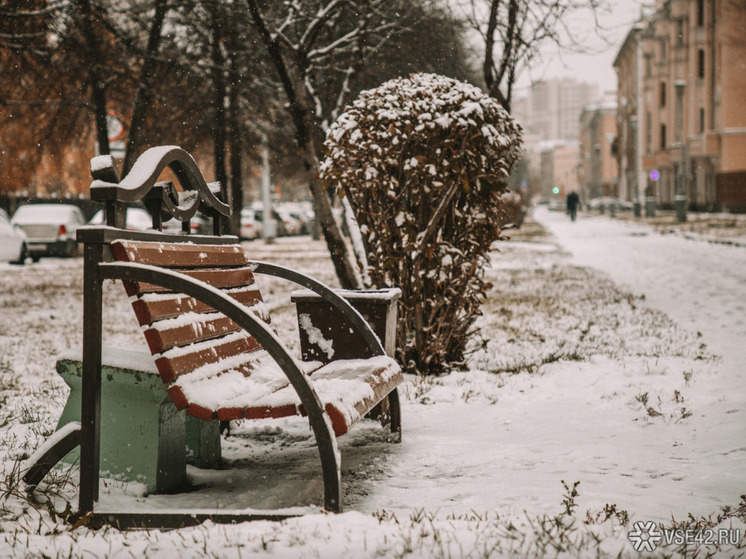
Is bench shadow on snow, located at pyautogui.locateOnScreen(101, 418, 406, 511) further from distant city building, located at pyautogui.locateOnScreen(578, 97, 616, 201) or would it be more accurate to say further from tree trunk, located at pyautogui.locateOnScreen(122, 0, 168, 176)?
distant city building, located at pyautogui.locateOnScreen(578, 97, 616, 201)

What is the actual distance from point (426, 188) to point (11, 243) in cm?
1668

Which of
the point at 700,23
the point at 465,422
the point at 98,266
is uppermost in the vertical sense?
the point at 700,23

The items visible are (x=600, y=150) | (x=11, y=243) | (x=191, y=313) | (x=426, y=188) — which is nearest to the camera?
(x=191, y=313)

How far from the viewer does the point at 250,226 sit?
34.9 meters

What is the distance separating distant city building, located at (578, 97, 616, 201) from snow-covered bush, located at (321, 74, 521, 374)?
286 ft

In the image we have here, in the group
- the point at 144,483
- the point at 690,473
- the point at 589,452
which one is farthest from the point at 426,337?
the point at 144,483

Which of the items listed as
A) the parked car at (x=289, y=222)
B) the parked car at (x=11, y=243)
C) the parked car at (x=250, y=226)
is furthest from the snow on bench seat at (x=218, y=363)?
the parked car at (x=289, y=222)

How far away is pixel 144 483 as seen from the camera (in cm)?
305

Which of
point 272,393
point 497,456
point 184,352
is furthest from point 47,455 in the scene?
point 497,456

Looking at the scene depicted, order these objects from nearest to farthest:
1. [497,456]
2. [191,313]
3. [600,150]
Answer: [191,313] < [497,456] < [600,150]

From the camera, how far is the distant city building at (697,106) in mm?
41969

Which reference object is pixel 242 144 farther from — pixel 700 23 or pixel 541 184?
pixel 541 184

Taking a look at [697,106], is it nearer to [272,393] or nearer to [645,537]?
[272,393]

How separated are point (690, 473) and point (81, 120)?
53.3 ft
